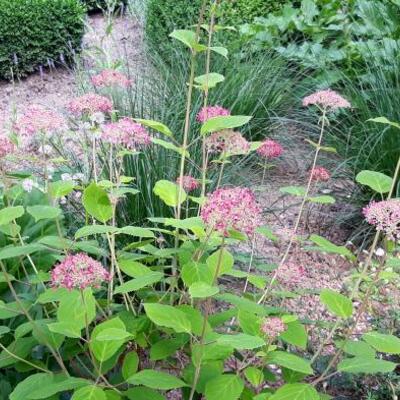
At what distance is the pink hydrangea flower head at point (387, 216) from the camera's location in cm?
135

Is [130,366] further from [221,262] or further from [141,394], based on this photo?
[221,262]

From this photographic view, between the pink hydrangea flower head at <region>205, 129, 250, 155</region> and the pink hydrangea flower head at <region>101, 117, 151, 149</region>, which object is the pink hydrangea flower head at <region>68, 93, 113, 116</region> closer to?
the pink hydrangea flower head at <region>101, 117, 151, 149</region>

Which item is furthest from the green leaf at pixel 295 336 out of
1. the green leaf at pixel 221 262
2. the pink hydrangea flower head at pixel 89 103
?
the pink hydrangea flower head at pixel 89 103

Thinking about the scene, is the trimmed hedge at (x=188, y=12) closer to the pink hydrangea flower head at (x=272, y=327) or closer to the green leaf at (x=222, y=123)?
the green leaf at (x=222, y=123)

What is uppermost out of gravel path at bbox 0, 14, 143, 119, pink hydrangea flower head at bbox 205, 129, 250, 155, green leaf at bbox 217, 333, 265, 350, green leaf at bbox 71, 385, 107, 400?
pink hydrangea flower head at bbox 205, 129, 250, 155

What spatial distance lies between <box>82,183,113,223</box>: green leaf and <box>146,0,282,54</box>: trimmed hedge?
4.74 m

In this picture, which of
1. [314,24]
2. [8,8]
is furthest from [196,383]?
[8,8]

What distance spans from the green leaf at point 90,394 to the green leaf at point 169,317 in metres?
0.18

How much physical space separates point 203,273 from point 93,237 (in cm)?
134

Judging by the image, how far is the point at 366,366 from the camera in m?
1.40

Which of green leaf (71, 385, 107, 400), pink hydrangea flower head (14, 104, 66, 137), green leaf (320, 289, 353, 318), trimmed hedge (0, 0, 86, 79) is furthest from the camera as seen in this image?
trimmed hedge (0, 0, 86, 79)

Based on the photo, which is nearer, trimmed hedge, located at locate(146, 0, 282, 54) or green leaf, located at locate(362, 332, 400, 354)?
green leaf, located at locate(362, 332, 400, 354)

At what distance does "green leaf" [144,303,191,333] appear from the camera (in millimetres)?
1308

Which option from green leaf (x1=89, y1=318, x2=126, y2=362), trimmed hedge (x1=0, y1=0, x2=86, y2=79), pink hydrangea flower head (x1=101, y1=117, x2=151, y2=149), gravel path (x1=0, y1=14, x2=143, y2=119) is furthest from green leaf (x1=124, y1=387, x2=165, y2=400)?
trimmed hedge (x1=0, y1=0, x2=86, y2=79)
